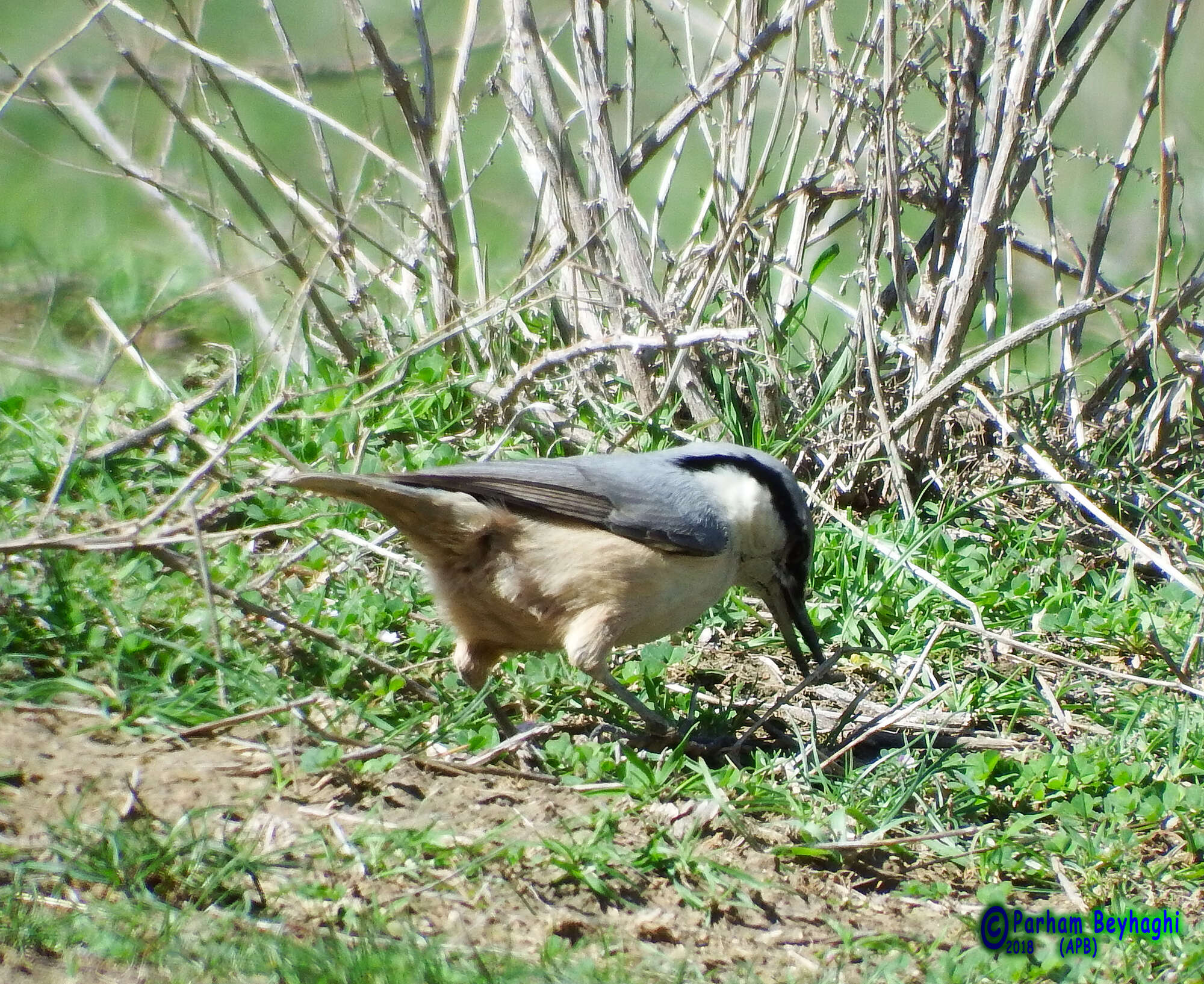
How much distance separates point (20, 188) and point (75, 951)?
23.3 ft

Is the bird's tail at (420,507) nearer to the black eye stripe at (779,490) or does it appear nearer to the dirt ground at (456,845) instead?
the dirt ground at (456,845)

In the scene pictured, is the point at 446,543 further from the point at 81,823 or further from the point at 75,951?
the point at 75,951

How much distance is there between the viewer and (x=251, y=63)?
7246mm

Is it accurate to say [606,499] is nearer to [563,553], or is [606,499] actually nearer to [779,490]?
[563,553]

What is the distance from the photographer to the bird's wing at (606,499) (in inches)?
161

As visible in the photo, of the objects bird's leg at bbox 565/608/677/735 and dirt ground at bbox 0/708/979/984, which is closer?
dirt ground at bbox 0/708/979/984

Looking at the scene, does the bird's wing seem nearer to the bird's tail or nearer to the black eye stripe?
the bird's tail

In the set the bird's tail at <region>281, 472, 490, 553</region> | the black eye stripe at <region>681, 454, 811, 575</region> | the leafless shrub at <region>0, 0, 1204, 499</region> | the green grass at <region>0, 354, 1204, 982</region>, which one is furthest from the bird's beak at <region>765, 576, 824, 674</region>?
the bird's tail at <region>281, 472, 490, 553</region>

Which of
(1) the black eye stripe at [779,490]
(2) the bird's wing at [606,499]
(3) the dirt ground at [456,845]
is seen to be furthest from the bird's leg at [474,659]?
(1) the black eye stripe at [779,490]

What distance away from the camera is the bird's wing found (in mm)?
4090

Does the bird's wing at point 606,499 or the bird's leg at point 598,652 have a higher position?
the bird's wing at point 606,499

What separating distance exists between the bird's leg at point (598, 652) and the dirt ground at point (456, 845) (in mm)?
487

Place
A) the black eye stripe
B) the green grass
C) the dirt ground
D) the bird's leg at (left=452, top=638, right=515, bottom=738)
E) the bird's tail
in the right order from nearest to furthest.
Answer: the green grass → the dirt ground → the bird's tail → the bird's leg at (left=452, top=638, right=515, bottom=738) → the black eye stripe

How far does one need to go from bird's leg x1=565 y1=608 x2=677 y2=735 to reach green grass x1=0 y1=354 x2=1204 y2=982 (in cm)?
17
